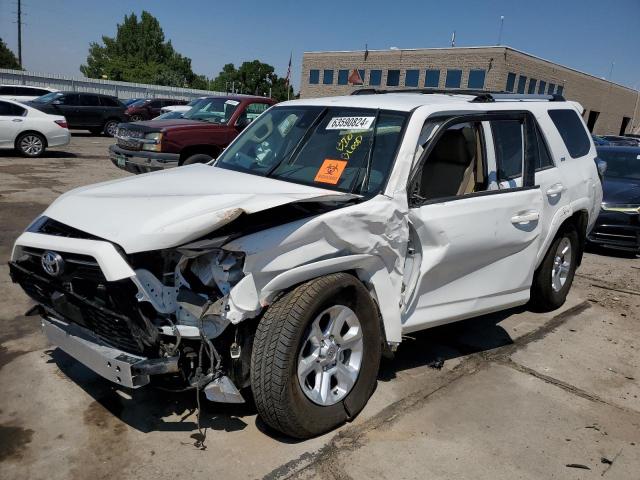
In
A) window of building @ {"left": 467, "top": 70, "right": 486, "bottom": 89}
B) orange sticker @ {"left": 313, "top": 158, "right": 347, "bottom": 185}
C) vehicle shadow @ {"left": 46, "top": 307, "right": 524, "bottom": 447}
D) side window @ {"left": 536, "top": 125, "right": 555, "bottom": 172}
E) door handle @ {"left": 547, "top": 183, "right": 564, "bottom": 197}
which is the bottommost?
vehicle shadow @ {"left": 46, "top": 307, "right": 524, "bottom": 447}

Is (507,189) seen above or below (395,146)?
below

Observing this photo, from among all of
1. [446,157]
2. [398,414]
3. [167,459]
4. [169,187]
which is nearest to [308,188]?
[169,187]

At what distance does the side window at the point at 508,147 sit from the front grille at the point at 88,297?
2.92 meters

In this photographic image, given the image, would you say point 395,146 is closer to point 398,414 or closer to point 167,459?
point 398,414

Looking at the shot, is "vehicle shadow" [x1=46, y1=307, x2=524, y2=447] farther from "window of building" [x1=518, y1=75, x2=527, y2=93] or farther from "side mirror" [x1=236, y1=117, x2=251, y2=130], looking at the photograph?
"window of building" [x1=518, y1=75, x2=527, y2=93]

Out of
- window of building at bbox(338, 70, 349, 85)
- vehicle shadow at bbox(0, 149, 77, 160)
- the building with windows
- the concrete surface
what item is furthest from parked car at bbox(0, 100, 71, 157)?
window of building at bbox(338, 70, 349, 85)

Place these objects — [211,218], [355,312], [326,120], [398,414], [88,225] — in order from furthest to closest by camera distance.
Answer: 1. [326,120]
2. [398,414]
3. [355,312]
4. [88,225]
5. [211,218]

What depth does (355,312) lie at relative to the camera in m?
3.22

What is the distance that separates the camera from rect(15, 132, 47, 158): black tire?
14.0 meters

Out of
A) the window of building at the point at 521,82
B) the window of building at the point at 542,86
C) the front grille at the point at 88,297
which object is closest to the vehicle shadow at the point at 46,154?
the front grille at the point at 88,297

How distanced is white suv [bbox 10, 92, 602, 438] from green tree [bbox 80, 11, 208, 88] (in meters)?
81.9

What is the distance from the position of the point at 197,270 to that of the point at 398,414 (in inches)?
62.1

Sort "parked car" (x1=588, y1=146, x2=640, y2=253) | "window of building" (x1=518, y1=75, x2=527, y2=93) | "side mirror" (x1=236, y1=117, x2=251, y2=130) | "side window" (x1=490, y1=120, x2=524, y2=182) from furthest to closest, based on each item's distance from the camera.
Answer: "window of building" (x1=518, y1=75, x2=527, y2=93) < "side mirror" (x1=236, y1=117, x2=251, y2=130) < "parked car" (x1=588, y1=146, x2=640, y2=253) < "side window" (x1=490, y1=120, x2=524, y2=182)

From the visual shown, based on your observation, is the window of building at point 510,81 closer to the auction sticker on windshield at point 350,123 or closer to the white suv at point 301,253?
the white suv at point 301,253
